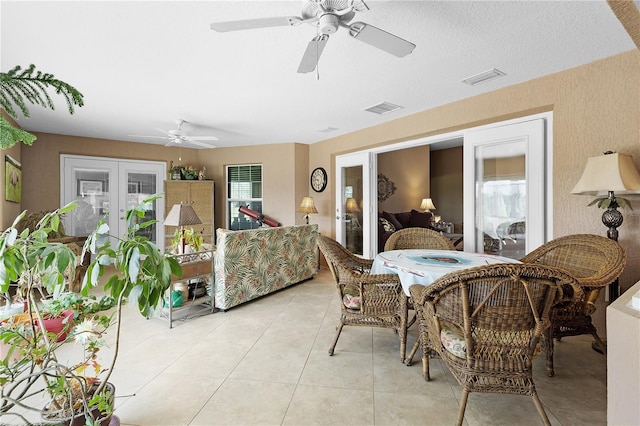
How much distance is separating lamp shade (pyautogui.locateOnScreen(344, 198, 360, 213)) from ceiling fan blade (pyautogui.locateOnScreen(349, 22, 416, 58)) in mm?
3416

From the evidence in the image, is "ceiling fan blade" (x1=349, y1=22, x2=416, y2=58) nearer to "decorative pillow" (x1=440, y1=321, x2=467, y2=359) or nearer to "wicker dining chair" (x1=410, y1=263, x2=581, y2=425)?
"wicker dining chair" (x1=410, y1=263, x2=581, y2=425)

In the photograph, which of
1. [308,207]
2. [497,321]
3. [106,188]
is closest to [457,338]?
[497,321]

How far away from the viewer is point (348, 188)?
A: 5312 mm

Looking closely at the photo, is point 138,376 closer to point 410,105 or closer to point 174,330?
point 174,330

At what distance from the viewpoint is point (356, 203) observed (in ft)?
17.0

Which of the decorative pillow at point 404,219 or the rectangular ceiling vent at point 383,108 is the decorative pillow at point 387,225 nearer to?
the decorative pillow at point 404,219

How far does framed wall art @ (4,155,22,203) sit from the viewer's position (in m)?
3.84

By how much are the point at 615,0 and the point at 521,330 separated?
151cm

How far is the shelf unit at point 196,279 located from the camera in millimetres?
3168

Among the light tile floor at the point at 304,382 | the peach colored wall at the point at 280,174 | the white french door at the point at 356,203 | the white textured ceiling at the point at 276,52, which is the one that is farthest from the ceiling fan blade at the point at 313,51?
the peach colored wall at the point at 280,174

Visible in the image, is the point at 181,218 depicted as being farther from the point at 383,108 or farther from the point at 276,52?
the point at 383,108

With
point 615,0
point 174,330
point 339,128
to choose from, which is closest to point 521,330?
point 615,0

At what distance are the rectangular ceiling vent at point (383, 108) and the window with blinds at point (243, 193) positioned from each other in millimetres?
2964

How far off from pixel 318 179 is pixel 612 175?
→ 14.0 ft
